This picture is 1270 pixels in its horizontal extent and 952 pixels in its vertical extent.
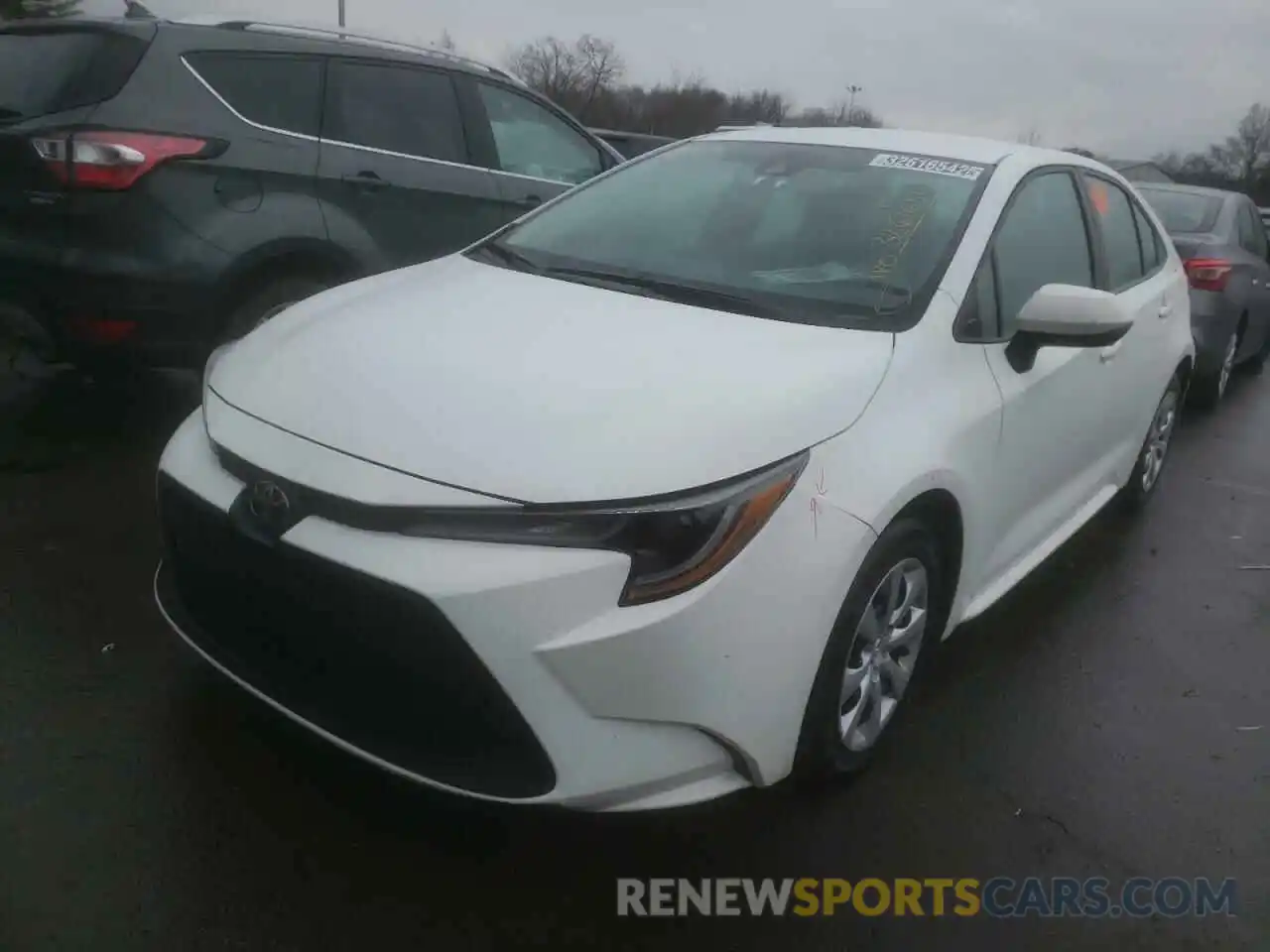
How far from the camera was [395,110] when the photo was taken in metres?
5.16

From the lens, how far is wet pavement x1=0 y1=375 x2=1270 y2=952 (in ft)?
7.40

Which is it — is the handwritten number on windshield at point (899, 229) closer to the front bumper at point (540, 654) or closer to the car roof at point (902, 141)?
the car roof at point (902, 141)

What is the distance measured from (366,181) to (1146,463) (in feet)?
11.7

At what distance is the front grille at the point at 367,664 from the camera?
2066 mm

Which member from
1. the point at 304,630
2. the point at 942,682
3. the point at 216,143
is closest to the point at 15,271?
the point at 216,143

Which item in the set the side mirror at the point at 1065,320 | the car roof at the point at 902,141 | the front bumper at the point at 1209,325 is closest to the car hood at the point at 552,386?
the side mirror at the point at 1065,320

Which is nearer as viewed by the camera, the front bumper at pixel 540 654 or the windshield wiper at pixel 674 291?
the front bumper at pixel 540 654

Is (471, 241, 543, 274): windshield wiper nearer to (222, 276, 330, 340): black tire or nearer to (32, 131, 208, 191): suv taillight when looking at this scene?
(222, 276, 330, 340): black tire

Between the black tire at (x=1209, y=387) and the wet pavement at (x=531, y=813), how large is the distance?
372 cm

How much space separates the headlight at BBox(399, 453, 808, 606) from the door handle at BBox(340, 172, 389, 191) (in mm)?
3127

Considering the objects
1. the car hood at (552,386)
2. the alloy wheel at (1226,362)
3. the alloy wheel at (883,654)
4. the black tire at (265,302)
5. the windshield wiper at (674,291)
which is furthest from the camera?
the alloy wheel at (1226,362)

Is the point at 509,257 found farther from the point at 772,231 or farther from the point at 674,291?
the point at 772,231

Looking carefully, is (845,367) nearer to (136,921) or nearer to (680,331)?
(680,331)

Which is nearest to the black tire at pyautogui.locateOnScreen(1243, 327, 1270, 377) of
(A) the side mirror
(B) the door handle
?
(A) the side mirror
